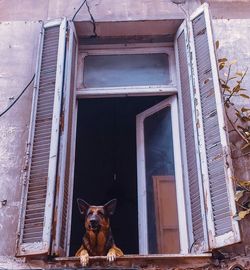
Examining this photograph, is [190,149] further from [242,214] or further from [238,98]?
[242,214]

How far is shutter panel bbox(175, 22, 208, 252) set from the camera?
390cm

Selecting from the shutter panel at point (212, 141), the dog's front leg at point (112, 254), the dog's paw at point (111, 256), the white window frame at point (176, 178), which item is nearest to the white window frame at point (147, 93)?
the white window frame at point (176, 178)

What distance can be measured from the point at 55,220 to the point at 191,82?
1721 millimetres

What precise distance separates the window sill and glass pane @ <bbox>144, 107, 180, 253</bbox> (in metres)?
0.56

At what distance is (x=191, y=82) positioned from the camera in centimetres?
441

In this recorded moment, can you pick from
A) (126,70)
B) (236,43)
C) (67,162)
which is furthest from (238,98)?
(67,162)

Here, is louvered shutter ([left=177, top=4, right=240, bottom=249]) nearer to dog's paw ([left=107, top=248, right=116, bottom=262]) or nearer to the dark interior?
dog's paw ([left=107, top=248, right=116, bottom=262])

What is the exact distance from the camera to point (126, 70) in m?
5.04

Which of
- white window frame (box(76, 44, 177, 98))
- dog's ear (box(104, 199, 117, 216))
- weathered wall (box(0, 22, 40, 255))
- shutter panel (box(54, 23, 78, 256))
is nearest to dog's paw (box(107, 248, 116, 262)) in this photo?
shutter panel (box(54, 23, 78, 256))

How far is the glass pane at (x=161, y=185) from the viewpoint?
4324 mm

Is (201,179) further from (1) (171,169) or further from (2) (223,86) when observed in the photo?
(2) (223,86)

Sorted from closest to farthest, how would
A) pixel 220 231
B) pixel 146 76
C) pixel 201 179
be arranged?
pixel 220 231, pixel 201 179, pixel 146 76

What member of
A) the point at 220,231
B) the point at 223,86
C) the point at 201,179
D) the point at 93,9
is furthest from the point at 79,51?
the point at 220,231

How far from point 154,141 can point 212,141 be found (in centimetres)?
88
